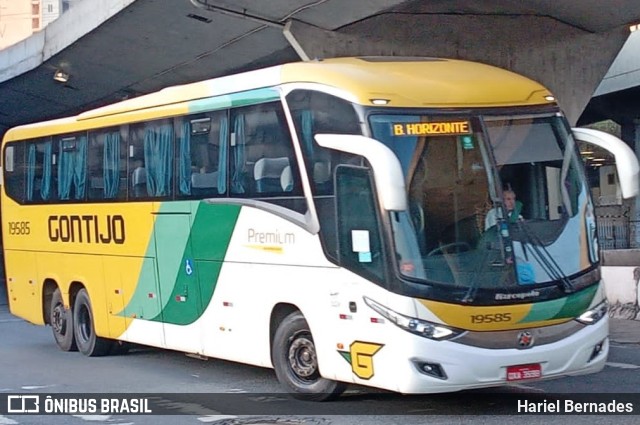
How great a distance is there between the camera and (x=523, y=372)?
32.4 feet

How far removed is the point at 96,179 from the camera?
15.6m

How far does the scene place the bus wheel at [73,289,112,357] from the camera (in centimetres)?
1592

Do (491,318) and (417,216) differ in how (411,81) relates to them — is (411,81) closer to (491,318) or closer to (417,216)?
(417,216)

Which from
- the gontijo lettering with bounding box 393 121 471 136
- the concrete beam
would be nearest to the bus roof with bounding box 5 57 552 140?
the gontijo lettering with bounding box 393 121 471 136

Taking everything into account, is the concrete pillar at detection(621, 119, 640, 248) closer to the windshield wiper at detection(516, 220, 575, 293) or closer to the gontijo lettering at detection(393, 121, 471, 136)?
the windshield wiper at detection(516, 220, 575, 293)

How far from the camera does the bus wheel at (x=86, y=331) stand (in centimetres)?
1592

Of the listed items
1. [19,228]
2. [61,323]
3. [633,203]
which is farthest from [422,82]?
[633,203]

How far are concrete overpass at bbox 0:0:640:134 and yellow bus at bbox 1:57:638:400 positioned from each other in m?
8.35

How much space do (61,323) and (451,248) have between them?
338 inches

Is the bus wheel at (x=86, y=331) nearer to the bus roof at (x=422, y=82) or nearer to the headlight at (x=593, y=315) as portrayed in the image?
the bus roof at (x=422, y=82)

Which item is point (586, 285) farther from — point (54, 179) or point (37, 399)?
point (54, 179)

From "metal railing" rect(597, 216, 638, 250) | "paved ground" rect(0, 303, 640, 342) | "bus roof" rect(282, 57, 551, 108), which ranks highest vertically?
"bus roof" rect(282, 57, 551, 108)

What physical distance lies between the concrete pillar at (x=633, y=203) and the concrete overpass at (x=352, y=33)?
35.8 feet

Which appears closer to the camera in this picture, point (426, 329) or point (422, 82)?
point (426, 329)
